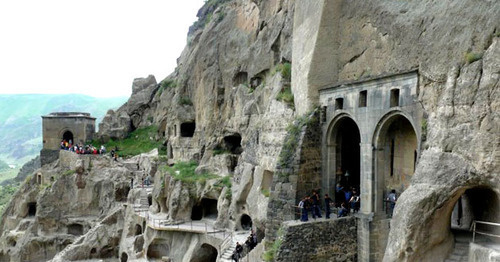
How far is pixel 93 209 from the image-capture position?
3897 cm

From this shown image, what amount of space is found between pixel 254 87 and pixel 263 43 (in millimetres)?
3105

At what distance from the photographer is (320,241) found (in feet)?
51.3

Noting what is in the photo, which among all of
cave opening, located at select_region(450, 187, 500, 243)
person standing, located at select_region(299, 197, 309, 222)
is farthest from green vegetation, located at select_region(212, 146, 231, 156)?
cave opening, located at select_region(450, 187, 500, 243)

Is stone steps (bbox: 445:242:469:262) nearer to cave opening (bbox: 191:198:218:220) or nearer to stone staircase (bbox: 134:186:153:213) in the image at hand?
cave opening (bbox: 191:198:218:220)

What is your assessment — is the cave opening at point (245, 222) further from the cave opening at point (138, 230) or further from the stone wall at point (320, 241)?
the cave opening at point (138, 230)

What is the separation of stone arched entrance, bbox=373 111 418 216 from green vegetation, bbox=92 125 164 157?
104 feet

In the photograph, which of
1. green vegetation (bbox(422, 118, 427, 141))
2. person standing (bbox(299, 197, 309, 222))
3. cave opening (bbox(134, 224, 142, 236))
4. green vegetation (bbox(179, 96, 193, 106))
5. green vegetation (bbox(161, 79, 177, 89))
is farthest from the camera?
green vegetation (bbox(161, 79, 177, 89))

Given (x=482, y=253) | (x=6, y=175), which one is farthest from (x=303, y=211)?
(x=6, y=175)

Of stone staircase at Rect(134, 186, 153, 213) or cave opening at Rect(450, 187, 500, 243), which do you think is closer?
cave opening at Rect(450, 187, 500, 243)

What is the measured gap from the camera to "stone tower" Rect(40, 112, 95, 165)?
4741 cm

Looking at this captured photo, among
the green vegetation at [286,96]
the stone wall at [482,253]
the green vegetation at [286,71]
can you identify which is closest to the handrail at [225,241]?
the green vegetation at [286,96]

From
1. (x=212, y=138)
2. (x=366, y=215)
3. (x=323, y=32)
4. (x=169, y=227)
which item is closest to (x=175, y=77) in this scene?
(x=212, y=138)

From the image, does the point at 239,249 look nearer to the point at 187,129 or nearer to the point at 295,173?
the point at 295,173

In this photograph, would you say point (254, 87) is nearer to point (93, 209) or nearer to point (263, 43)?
point (263, 43)
